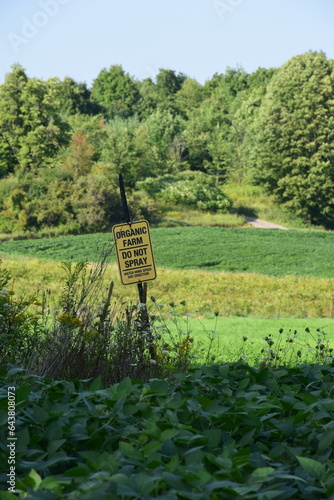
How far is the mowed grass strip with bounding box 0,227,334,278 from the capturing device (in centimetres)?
2055

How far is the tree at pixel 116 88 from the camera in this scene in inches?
2435

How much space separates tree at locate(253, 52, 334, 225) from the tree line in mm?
56

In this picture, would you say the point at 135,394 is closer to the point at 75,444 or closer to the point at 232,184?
the point at 75,444

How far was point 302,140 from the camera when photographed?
3428cm

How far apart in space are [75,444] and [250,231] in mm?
26305

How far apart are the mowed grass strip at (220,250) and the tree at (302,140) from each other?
695cm

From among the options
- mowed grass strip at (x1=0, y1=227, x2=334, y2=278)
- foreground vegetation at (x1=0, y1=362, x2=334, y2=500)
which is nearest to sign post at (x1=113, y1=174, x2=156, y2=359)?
foreground vegetation at (x1=0, y1=362, x2=334, y2=500)

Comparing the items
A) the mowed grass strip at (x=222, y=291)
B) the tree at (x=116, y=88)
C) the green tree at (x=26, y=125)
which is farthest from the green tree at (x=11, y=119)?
the tree at (x=116, y=88)

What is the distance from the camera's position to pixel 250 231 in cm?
2795

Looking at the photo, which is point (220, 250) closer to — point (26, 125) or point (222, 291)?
point (222, 291)

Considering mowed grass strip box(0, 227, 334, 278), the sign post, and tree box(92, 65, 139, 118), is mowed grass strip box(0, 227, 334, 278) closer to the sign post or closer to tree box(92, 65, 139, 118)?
the sign post

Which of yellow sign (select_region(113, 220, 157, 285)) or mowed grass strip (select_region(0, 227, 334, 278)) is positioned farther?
A: mowed grass strip (select_region(0, 227, 334, 278))

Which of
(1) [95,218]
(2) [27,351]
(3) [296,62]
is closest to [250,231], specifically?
Result: (1) [95,218]

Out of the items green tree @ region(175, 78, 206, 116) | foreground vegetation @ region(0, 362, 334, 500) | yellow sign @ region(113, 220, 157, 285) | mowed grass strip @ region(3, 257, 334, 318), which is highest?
green tree @ region(175, 78, 206, 116)
